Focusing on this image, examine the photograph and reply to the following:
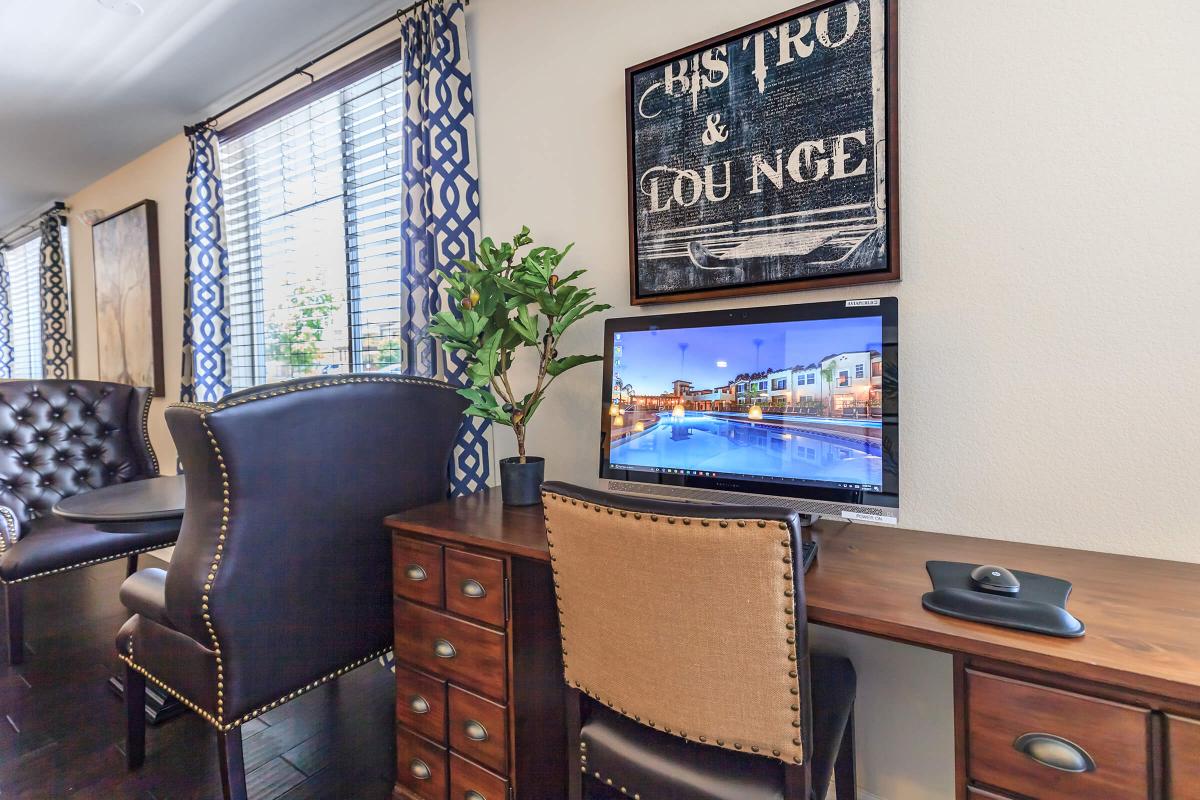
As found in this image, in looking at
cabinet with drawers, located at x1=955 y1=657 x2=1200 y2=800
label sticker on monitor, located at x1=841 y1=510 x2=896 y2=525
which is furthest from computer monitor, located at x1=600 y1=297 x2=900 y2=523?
cabinet with drawers, located at x1=955 y1=657 x2=1200 y2=800

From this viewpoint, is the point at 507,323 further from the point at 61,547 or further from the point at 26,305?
the point at 26,305

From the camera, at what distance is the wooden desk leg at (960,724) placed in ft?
2.68

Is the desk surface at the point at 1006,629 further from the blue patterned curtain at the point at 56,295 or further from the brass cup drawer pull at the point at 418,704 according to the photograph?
the blue patterned curtain at the point at 56,295

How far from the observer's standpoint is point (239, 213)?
3312mm

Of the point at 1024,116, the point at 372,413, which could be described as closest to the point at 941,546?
the point at 1024,116

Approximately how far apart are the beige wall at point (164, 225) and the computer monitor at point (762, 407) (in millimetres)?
3457

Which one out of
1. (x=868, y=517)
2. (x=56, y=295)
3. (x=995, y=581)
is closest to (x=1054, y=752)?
(x=995, y=581)

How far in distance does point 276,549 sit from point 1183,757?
63.6 inches

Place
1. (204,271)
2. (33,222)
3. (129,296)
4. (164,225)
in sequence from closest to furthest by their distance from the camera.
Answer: (204,271)
(164,225)
(129,296)
(33,222)

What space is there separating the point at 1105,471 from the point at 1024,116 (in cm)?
74

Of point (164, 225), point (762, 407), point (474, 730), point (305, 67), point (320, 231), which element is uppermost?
point (305, 67)

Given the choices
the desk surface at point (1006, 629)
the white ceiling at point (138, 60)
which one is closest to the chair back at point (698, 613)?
the desk surface at point (1006, 629)

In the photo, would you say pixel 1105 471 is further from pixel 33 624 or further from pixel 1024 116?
pixel 33 624

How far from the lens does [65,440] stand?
9.50 ft
